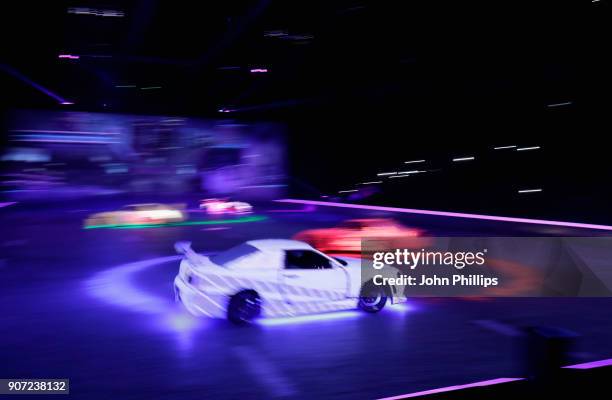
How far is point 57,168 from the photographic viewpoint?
23.2 meters

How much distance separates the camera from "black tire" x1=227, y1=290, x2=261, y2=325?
6980mm

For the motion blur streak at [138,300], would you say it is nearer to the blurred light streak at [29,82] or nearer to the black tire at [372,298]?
the black tire at [372,298]

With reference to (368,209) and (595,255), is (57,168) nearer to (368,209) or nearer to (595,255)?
(368,209)

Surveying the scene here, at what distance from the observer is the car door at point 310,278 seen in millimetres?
7148

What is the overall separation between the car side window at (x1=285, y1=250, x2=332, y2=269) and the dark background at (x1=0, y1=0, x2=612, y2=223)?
6.85 metres

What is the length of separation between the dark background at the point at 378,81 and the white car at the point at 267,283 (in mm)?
6967

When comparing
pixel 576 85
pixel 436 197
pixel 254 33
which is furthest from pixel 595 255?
pixel 436 197

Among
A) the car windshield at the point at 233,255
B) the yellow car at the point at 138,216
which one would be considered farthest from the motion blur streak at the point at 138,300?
the yellow car at the point at 138,216

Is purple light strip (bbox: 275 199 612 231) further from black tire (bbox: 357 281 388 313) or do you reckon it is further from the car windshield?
the car windshield

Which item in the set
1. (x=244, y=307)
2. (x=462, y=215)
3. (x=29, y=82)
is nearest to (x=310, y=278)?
(x=244, y=307)

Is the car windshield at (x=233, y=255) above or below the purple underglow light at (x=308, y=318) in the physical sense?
above

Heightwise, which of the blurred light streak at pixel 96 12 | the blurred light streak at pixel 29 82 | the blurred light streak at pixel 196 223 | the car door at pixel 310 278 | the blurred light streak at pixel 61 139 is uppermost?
the blurred light streak at pixel 96 12

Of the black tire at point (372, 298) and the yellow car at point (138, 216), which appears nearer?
the black tire at point (372, 298)

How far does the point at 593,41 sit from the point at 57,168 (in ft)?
72.9
